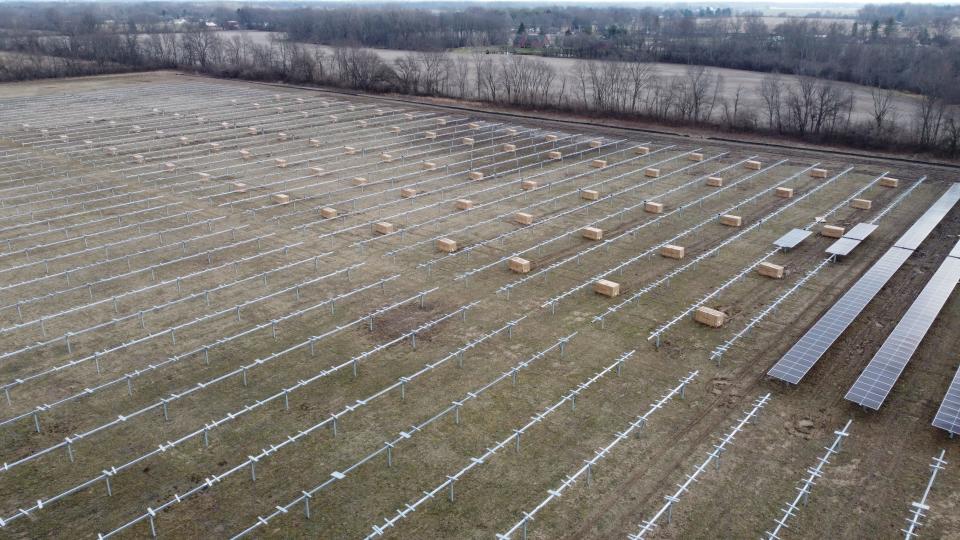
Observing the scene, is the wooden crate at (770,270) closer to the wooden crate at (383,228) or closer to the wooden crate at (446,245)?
the wooden crate at (446,245)

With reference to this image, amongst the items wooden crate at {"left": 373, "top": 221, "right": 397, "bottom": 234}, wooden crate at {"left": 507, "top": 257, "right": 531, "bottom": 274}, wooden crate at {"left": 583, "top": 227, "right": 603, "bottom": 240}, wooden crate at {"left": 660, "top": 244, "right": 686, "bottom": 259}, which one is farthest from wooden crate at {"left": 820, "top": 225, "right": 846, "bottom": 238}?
wooden crate at {"left": 373, "top": 221, "right": 397, "bottom": 234}

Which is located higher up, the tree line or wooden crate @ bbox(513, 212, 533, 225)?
the tree line

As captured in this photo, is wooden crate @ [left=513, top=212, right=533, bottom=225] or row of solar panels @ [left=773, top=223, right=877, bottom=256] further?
wooden crate @ [left=513, top=212, right=533, bottom=225]

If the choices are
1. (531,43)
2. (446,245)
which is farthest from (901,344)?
(531,43)

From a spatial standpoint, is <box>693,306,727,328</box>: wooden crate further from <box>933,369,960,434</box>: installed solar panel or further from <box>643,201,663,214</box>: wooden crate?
<box>643,201,663,214</box>: wooden crate

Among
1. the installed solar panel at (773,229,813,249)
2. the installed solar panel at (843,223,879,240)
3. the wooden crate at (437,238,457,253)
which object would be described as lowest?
the wooden crate at (437,238,457,253)

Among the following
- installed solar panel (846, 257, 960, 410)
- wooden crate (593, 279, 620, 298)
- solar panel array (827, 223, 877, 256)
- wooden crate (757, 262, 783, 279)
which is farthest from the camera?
solar panel array (827, 223, 877, 256)

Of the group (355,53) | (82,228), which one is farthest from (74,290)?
(355,53)

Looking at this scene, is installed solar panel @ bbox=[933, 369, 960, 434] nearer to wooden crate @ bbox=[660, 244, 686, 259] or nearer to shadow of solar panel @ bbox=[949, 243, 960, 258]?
wooden crate @ bbox=[660, 244, 686, 259]

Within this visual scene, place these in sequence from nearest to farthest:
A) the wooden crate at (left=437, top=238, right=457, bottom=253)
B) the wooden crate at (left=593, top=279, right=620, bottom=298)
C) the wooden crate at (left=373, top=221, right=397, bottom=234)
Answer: the wooden crate at (left=593, top=279, right=620, bottom=298), the wooden crate at (left=437, top=238, right=457, bottom=253), the wooden crate at (left=373, top=221, right=397, bottom=234)
